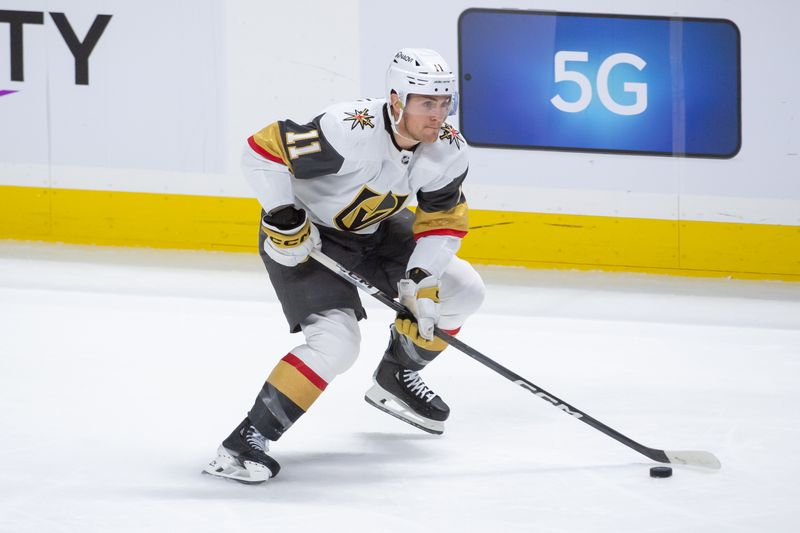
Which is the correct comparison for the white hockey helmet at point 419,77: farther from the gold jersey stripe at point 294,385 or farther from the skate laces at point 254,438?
the skate laces at point 254,438

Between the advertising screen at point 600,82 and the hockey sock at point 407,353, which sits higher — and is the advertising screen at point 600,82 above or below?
above

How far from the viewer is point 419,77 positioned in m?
2.85

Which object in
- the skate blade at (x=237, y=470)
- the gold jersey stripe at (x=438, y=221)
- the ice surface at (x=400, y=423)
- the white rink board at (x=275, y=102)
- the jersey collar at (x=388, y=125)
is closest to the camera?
the ice surface at (x=400, y=423)

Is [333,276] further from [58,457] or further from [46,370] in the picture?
[46,370]

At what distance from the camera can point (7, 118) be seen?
18.6ft

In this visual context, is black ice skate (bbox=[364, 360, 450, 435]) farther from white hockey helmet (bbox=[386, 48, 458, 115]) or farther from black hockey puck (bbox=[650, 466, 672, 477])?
white hockey helmet (bbox=[386, 48, 458, 115])

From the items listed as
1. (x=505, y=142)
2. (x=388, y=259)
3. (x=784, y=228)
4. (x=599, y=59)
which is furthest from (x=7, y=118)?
(x=784, y=228)

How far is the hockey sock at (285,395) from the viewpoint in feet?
9.35

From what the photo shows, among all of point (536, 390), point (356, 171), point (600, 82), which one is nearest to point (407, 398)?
point (536, 390)

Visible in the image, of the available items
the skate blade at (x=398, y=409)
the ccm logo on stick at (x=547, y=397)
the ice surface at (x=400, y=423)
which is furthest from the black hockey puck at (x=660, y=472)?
the skate blade at (x=398, y=409)

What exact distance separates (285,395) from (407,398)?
575mm

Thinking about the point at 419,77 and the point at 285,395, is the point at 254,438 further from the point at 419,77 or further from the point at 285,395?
the point at 419,77

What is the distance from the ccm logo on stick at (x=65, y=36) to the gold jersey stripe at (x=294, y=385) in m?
3.14

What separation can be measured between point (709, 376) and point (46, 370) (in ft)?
6.48
